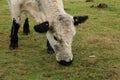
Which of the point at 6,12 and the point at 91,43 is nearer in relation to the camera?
the point at 91,43

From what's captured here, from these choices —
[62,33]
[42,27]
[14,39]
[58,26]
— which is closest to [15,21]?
[14,39]

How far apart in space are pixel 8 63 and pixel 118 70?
7.72 ft

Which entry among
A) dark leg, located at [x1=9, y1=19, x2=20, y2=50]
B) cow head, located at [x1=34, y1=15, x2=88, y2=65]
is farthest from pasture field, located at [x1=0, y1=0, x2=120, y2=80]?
cow head, located at [x1=34, y1=15, x2=88, y2=65]

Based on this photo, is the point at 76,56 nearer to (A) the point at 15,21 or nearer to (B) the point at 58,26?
(B) the point at 58,26

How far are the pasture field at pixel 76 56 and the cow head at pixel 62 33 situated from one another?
16.4 inches

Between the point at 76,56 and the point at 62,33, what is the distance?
1.57m

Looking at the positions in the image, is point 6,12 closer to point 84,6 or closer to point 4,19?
point 4,19

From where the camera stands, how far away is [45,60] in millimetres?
7645

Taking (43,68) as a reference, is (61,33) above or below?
above

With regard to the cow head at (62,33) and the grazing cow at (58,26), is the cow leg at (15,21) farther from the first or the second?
the cow head at (62,33)

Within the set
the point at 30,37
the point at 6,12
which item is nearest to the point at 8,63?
the point at 30,37

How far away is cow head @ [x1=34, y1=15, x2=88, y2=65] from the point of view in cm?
648

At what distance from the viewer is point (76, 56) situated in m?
7.90

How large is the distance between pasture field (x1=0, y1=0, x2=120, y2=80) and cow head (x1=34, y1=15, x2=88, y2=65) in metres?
0.42
